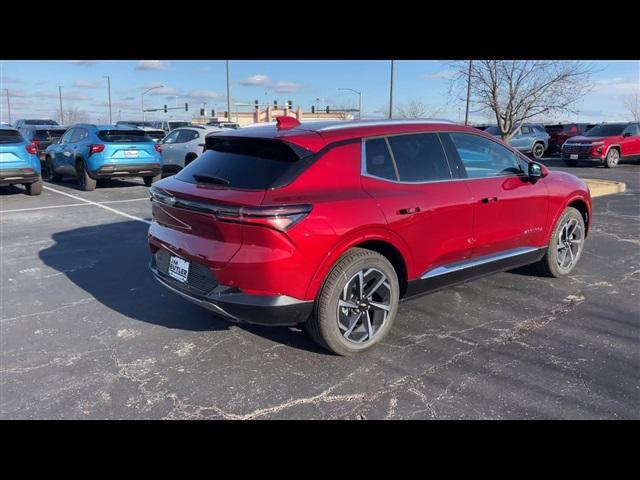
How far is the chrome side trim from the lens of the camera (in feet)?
13.4

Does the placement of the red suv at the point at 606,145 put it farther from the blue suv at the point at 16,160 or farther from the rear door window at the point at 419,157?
the blue suv at the point at 16,160

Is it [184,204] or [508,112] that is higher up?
[508,112]

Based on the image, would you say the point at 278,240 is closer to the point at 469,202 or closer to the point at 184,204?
the point at 184,204

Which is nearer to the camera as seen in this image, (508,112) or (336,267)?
(336,267)

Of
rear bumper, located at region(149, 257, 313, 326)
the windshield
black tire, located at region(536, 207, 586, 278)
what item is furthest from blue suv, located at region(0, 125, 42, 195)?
the windshield

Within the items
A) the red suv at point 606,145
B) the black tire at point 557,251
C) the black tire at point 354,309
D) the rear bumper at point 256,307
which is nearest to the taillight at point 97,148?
the rear bumper at point 256,307

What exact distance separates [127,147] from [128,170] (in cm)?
56

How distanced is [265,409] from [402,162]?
217 cm

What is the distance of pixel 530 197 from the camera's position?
489 cm

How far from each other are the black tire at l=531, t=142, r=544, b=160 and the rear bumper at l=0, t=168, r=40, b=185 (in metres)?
21.1

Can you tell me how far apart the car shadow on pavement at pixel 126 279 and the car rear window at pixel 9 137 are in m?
4.73

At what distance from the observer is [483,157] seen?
4664mm

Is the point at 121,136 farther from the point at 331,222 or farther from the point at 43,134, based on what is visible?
the point at 331,222
